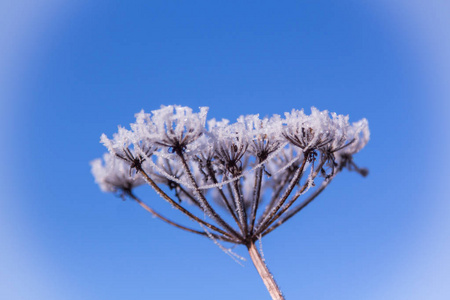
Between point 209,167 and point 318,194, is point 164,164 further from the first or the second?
point 318,194

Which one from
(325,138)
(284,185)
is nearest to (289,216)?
(284,185)

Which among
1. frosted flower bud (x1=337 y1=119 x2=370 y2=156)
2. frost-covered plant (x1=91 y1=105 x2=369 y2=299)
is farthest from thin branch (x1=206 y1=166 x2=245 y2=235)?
frosted flower bud (x1=337 y1=119 x2=370 y2=156)

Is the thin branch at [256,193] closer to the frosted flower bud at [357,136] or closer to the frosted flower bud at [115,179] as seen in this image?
the frosted flower bud at [357,136]

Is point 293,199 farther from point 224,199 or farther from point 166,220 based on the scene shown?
point 166,220

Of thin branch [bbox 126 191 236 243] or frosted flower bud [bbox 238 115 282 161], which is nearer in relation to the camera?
frosted flower bud [bbox 238 115 282 161]

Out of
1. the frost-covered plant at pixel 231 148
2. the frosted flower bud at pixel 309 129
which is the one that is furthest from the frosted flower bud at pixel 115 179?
the frosted flower bud at pixel 309 129

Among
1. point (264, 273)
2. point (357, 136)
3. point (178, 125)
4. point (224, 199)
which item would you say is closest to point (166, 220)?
point (224, 199)

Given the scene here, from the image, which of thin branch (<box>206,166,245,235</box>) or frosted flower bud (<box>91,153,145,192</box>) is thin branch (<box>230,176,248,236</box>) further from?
frosted flower bud (<box>91,153,145,192</box>)

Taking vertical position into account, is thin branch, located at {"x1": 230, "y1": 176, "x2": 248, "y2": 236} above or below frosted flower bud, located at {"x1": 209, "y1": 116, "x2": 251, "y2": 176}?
below
